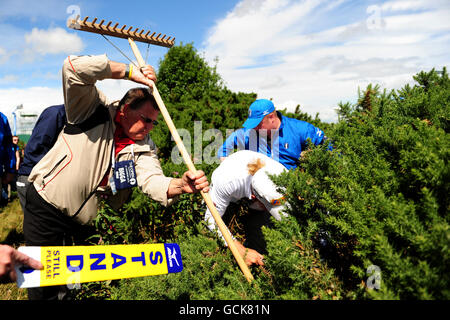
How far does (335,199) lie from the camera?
170 centimetres

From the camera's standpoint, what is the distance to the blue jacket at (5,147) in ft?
14.5

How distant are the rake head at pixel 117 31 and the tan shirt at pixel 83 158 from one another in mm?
497

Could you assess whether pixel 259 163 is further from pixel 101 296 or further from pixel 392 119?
pixel 101 296

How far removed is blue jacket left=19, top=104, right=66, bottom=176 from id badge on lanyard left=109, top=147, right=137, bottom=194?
784 millimetres

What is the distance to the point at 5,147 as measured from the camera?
14.8ft

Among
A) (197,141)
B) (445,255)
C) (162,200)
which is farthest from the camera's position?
(197,141)

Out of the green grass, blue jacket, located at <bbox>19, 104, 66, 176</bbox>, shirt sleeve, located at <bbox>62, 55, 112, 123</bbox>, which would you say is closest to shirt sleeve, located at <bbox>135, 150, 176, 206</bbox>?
shirt sleeve, located at <bbox>62, 55, 112, 123</bbox>

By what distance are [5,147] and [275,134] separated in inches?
165

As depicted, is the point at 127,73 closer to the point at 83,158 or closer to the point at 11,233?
the point at 83,158

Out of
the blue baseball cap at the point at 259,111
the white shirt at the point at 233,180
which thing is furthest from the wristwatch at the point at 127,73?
the blue baseball cap at the point at 259,111

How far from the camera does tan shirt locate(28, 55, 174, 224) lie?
212cm

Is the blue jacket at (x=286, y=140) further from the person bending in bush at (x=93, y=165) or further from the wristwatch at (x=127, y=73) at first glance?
the wristwatch at (x=127, y=73)
